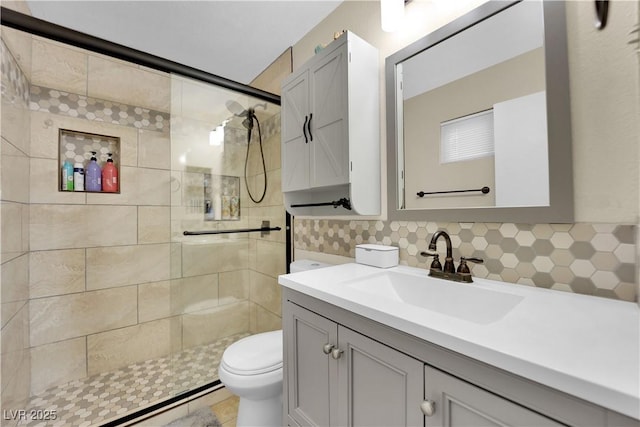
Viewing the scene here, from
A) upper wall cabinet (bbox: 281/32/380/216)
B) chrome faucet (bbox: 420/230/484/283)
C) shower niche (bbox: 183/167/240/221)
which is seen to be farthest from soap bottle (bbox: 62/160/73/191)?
chrome faucet (bbox: 420/230/484/283)

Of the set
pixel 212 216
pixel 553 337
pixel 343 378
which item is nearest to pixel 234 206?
pixel 212 216

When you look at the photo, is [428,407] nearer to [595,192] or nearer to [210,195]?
[595,192]

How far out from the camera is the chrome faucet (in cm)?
100

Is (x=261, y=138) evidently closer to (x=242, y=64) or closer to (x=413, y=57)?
(x=242, y=64)

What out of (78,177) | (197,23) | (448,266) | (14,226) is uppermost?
(197,23)

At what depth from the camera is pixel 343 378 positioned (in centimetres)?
84

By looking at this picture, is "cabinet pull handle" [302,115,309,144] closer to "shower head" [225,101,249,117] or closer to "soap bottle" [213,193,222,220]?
"shower head" [225,101,249,117]

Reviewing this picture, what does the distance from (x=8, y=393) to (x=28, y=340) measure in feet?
1.53

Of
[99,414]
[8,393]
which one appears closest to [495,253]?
[99,414]

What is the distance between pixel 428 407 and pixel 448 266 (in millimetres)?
562

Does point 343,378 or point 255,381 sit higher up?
point 343,378

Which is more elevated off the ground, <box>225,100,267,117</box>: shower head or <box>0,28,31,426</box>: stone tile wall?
<box>225,100,267,117</box>: shower head

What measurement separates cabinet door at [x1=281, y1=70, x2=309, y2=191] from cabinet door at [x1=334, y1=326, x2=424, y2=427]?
96 centimetres

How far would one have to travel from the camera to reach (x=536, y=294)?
82 centimetres
